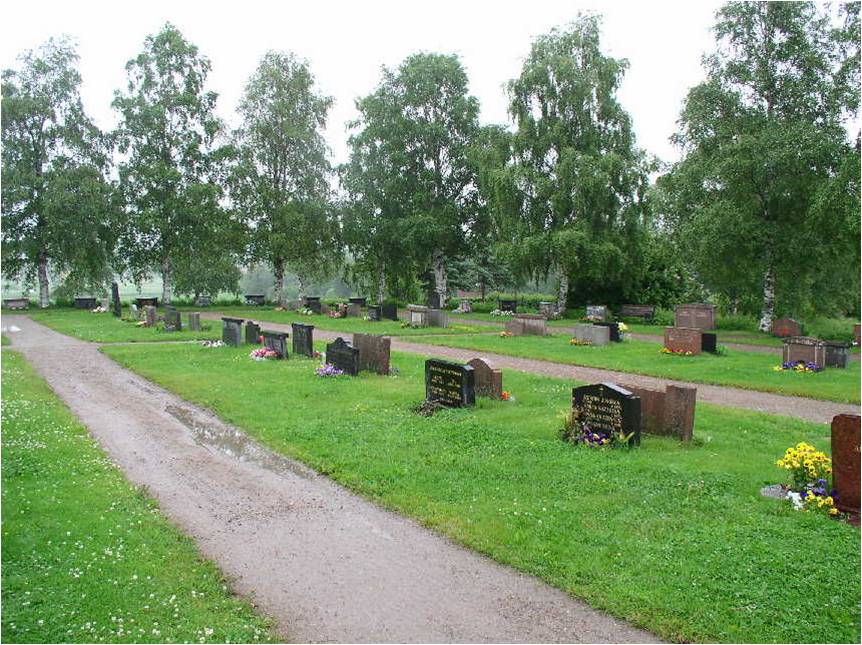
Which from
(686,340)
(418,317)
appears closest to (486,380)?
(686,340)

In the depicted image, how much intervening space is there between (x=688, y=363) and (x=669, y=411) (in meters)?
8.81

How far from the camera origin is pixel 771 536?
643cm

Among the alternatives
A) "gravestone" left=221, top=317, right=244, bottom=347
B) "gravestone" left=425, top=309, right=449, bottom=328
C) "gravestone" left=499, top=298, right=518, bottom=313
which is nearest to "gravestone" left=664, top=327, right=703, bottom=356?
"gravestone" left=425, top=309, right=449, bottom=328

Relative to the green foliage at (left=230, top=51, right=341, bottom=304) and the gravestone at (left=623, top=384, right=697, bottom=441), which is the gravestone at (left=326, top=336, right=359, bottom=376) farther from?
the green foliage at (left=230, top=51, right=341, bottom=304)

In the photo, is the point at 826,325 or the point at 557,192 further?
the point at 557,192

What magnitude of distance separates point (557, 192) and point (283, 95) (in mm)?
20084

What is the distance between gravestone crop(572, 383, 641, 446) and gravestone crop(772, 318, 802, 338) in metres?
18.8

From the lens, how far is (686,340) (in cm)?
1994

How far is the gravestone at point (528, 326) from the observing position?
26.0m

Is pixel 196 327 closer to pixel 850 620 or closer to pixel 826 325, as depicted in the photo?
pixel 850 620

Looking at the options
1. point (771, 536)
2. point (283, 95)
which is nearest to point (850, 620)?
point (771, 536)

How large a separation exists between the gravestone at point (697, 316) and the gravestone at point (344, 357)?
17.8m

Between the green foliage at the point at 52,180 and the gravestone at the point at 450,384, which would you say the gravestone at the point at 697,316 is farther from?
the green foliage at the point at 52,180

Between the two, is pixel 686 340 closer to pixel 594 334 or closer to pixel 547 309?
pixel 594 334
